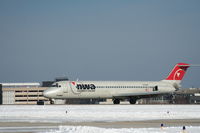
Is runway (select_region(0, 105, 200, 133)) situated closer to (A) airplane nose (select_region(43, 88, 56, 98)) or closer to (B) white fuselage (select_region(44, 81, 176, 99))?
(A) airplane nose (select_region(43, 88, 56, 98))

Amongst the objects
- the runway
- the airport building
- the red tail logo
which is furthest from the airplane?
the airport building

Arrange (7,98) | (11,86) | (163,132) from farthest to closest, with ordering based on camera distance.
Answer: (11,86) < (7,98) < (163,132)

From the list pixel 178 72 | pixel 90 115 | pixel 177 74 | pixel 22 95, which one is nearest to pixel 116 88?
pixel 177 74

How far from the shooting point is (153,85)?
79.8 m

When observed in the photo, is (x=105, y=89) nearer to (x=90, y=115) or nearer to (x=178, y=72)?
(x=178, y=72)

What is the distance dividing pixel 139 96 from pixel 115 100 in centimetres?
401

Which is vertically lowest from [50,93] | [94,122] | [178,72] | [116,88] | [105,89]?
[94,122]

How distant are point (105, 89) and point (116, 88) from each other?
208 cm

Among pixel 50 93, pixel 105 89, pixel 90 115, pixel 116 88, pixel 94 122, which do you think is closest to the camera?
pixel 94 122

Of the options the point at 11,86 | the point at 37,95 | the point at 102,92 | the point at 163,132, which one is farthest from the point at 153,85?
the point at 11,86

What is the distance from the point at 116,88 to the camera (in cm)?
7594

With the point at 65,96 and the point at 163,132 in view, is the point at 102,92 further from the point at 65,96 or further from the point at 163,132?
the point at 163,132

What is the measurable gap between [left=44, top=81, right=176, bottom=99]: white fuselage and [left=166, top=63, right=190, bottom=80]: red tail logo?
2041 millimetres

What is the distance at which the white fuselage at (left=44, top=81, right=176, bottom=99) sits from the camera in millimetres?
71938
